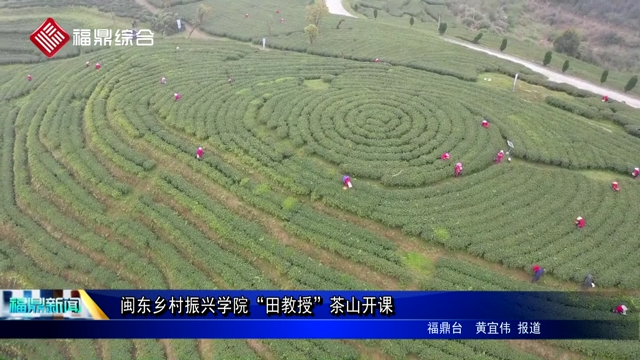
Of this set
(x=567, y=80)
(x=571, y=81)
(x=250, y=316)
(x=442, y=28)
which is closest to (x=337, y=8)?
(x=442, y=28)

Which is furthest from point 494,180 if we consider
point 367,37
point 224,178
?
point 367,37

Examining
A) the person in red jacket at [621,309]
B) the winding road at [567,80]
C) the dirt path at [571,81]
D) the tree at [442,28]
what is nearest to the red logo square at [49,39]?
the tree at [442,28]

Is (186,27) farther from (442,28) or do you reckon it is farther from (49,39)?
(442,28)

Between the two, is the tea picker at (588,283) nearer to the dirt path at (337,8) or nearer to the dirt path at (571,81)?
the dirt path at (571,81)

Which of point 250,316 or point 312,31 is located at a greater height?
point 312,31

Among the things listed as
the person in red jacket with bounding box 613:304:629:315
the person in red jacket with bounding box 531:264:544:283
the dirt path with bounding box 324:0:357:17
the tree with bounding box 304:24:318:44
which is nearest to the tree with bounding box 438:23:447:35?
the dirt path with bounding box 324:0:357:17

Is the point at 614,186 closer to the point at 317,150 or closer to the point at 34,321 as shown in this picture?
the point at 317,150

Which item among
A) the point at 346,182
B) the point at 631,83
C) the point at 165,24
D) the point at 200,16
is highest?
the point at 631,83
